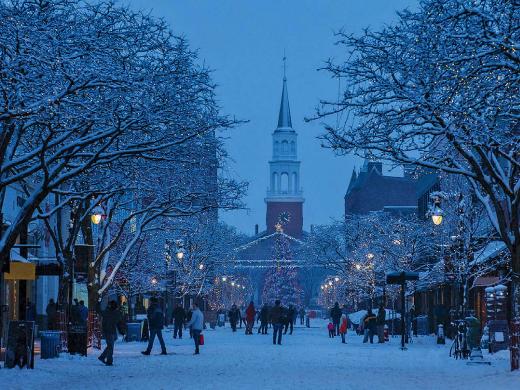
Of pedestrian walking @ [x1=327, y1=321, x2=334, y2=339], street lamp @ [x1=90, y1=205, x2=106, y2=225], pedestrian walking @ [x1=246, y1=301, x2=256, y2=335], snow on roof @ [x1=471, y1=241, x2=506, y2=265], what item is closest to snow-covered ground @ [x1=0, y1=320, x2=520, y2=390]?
street lamp @ [x1=90, y1=205, x2=106, y2=225]

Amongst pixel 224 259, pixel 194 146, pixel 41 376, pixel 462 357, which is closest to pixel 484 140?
pixel 41 376

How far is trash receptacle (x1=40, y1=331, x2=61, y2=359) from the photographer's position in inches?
1141

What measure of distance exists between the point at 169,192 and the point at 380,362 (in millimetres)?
9944

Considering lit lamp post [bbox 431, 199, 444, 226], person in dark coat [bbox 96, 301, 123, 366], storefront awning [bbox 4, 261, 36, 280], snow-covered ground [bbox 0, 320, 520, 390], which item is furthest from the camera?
lit lamp post [bbox 431, 199, 444, 226]

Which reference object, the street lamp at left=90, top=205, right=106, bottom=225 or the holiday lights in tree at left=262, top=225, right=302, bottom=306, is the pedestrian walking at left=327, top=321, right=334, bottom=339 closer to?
the street lamp at left=90, top=205, right=106, bottom=225

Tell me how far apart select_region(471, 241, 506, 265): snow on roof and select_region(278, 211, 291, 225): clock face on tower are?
474 feet

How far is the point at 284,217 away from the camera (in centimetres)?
19512

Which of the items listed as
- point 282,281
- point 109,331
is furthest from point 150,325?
point 282,281

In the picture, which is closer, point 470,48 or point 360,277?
point 470,48

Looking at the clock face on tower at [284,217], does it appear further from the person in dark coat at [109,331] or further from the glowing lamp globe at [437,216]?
the person in dark coat at [109,331]

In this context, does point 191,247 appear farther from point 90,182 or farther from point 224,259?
point 90,182

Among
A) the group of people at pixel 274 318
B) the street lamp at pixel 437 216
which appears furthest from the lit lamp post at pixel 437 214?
the group of people at pixel 274 318

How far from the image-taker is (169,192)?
37875mm

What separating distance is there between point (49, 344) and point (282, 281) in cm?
12947
